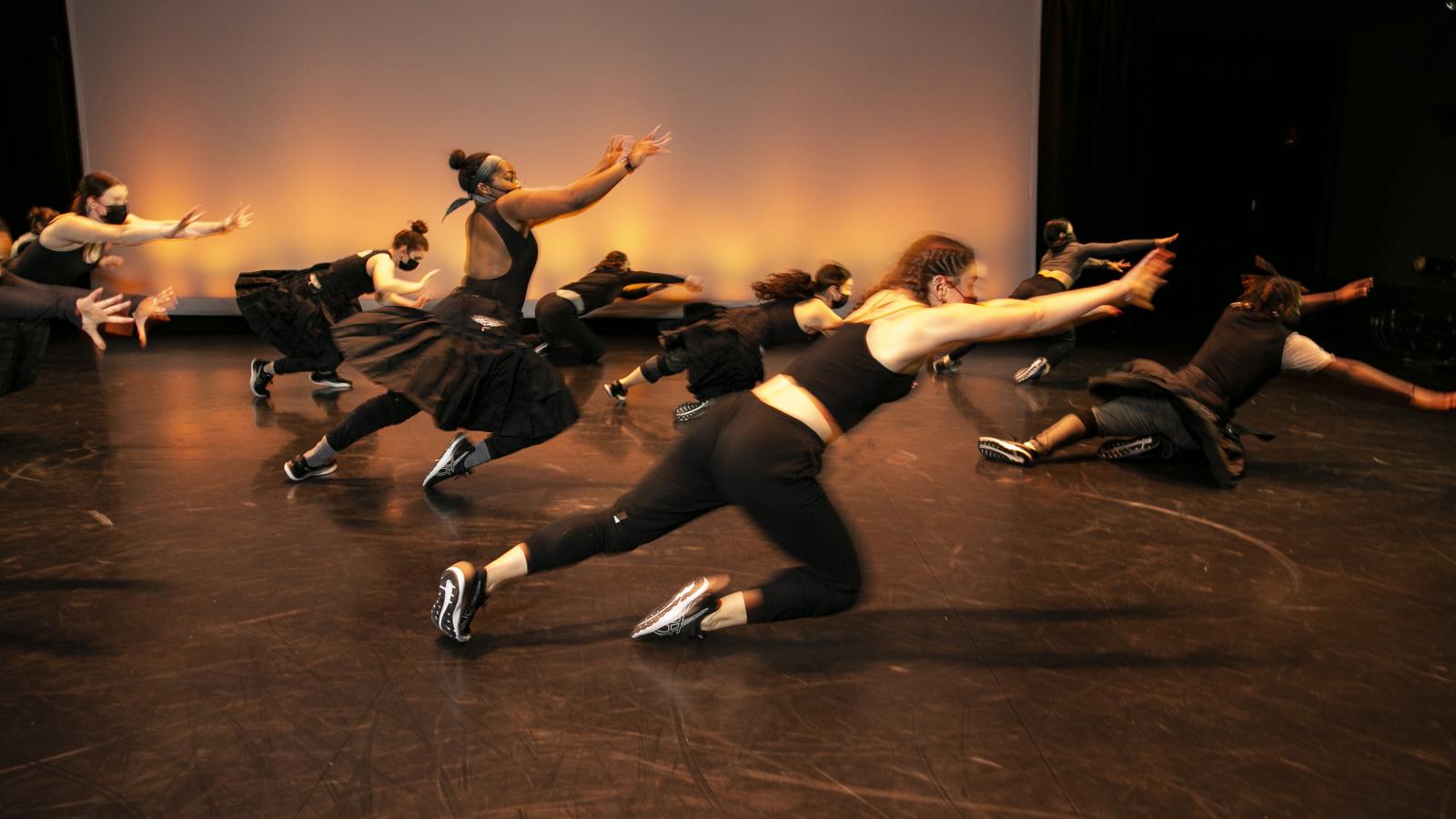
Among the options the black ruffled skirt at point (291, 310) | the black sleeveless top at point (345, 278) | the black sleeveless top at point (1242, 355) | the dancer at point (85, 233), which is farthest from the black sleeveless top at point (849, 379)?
the black ruffled skirt at point (291, 310)

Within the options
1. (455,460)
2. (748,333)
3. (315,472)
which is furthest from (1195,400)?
(315,472)

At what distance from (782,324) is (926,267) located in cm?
269

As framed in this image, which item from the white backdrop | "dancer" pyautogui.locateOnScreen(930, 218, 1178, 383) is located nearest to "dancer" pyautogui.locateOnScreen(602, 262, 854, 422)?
"dancer" pyautogui.locateOnScreen(930, 218, 1178, 383)

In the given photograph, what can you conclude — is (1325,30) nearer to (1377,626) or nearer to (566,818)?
(1377,626)

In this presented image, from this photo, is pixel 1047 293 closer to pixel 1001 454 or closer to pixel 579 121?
pixel 1001 454

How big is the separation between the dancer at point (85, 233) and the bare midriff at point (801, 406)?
9.53 feet

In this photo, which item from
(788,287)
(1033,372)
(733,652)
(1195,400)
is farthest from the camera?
(1033,372)

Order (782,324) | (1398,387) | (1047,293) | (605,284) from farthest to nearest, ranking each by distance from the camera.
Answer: (605,284) < (1047,293) < (782,324) < (1398,387)

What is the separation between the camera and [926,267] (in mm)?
2699

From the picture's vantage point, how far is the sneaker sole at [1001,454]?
4777 millimetres

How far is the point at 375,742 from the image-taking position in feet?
7.52

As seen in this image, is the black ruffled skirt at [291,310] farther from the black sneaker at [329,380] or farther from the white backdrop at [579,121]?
the white backdrop at [579,121]

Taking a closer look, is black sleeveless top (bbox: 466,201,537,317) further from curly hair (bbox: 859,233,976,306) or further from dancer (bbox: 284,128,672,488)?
curly hair (bbox: 859,233,976,306)

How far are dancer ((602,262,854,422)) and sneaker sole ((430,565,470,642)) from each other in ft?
9.00
